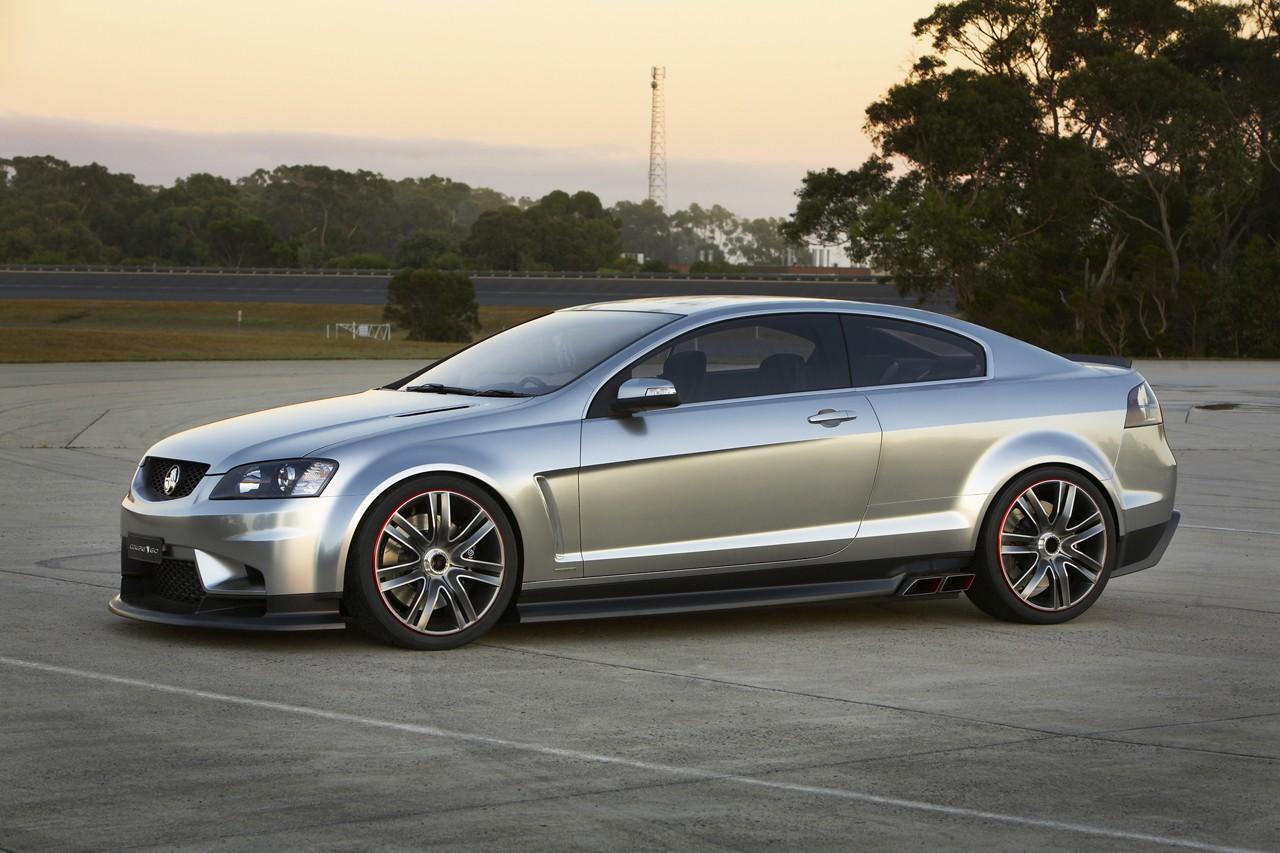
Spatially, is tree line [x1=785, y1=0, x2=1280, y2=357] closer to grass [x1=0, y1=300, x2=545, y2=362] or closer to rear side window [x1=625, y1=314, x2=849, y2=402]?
grass [x1=0, y1=300, x2=545, y2=362]

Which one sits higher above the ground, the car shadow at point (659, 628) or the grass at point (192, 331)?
the car shadow at point (659, 628)

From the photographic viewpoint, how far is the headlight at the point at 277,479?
7152mm

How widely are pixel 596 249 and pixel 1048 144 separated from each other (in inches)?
Result: 4317

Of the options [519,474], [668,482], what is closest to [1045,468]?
[668,482]

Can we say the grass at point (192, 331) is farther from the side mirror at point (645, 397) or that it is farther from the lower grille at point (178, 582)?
the side mirror at point (645, 397)

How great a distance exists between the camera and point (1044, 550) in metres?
8.34

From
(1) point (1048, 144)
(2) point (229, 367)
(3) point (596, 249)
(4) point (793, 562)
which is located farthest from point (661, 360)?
(3) point (596, 249)

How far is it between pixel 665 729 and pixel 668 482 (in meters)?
1.80

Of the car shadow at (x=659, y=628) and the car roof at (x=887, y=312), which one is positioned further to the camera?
the car roof at (x=887, y=312)

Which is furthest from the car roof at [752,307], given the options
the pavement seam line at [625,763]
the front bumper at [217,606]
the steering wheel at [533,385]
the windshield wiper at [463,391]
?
the pavement seam line at [625,763]

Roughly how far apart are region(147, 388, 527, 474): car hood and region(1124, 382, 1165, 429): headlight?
123 inches

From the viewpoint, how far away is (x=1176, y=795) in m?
5.16

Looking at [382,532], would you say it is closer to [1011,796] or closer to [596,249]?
[1011,796]

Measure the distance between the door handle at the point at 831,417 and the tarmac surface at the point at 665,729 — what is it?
0.99 meters
